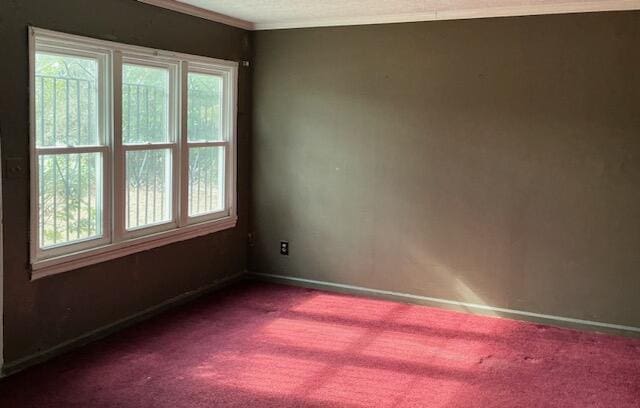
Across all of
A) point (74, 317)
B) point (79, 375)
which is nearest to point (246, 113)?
point (74, 317)

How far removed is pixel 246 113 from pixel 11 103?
7.80ft

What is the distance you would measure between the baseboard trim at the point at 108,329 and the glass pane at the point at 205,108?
120 centimetres

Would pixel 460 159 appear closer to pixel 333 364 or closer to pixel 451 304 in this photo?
pixel 451 304

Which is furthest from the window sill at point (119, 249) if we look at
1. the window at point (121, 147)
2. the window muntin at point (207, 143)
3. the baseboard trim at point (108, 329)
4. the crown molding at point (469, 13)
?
the crown molding at point (469, 13)

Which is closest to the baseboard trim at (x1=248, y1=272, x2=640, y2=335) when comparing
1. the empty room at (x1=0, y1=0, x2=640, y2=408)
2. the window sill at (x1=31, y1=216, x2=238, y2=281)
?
the empty room at (x1=0, y1=0, x2=640, y2=408)

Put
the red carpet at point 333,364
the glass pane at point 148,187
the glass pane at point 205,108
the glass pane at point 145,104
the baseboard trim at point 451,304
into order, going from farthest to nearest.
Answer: the glass pane at point 205,108, the baseboard trim at point 451,304, the glass pane at point 148,187, the glass pane at point 145,104, the red carpet at point 333,364

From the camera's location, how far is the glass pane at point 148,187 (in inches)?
171

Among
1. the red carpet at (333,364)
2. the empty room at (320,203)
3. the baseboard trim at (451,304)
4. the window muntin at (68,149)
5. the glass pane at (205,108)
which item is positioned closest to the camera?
the red carpet at (333,364)

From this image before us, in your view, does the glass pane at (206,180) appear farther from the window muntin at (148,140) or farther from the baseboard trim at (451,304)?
the baseboard trim at (451,304)

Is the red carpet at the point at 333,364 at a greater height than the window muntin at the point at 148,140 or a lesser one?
lesser

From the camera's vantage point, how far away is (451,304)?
196 inches

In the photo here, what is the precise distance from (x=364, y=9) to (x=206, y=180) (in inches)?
71.0

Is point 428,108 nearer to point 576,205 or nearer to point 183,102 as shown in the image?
point 576,205

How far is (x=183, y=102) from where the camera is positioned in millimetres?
4723
